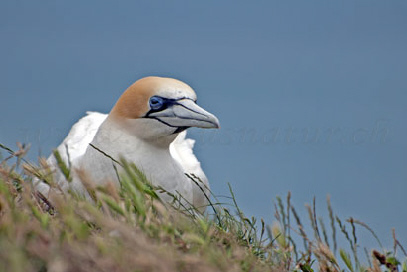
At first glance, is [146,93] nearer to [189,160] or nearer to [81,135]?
[189,160]

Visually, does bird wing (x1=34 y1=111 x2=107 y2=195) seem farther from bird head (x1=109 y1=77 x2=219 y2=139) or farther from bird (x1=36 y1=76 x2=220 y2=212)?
bird head (x1=109 y1=77 x2=219 y2=139)

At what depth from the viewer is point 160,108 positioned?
4.55m

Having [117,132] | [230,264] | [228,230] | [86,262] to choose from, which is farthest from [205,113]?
[86,262]

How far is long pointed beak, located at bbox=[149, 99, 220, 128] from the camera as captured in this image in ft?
14.7

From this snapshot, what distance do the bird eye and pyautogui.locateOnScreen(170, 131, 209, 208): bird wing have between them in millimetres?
884

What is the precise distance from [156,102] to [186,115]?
25 cm

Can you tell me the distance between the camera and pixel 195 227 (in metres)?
2.90

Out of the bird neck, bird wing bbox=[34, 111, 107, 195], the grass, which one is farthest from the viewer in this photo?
bird wing bbox=[34, 111, 107, 195]

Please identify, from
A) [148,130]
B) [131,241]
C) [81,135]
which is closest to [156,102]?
[148,130]

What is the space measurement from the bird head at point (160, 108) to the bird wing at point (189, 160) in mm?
749

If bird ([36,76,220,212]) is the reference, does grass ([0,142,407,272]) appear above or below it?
below

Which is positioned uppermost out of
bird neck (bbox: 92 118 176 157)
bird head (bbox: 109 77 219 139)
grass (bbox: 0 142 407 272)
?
bird head (bbox: 109 77 219 139)

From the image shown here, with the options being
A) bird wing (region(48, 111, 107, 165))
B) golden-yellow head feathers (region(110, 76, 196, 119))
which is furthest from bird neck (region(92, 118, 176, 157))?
bird wing (region(48, 111, 107, 165))

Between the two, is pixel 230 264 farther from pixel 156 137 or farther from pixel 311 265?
pixel 156 137
